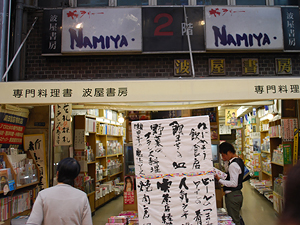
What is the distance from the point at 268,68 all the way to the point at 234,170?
2915 millimetres

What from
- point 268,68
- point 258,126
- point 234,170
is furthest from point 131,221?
point 258,126

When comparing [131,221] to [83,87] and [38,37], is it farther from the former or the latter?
[38,37]

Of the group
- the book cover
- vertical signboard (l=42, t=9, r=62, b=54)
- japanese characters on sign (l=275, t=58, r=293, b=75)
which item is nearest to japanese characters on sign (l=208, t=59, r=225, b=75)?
japanese characters on sign (l=275, t=58, r=293, b=75)

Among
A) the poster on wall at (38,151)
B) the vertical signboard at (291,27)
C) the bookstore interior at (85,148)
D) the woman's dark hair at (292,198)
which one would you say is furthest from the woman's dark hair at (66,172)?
the vertical signboard at (291,27)

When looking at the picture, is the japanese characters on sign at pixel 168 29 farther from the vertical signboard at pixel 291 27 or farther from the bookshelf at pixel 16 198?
the bookshelf at pixel 16 198

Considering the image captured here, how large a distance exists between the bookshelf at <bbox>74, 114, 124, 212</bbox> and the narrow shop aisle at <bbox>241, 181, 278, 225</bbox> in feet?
14.1

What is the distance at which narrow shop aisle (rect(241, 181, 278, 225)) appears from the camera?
652 cm

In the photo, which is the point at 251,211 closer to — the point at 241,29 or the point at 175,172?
the point at 241,29

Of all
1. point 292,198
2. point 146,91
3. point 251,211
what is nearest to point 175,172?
point 146,91

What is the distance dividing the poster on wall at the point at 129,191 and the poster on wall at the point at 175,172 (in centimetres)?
194

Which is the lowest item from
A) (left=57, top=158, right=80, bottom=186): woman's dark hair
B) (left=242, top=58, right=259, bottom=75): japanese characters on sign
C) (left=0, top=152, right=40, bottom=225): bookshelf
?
(left=0, top=152, right=40, bottom=225): bookshelf

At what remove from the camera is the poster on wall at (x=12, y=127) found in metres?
4.84

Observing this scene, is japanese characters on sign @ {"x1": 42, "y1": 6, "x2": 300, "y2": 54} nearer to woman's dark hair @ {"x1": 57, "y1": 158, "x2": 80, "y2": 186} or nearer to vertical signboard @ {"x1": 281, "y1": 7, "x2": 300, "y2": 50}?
vertical signboard @ {"x1": 281, "y1": 7, "x2": 300, "y2": 50}

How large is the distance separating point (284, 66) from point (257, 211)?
13.8 feet
